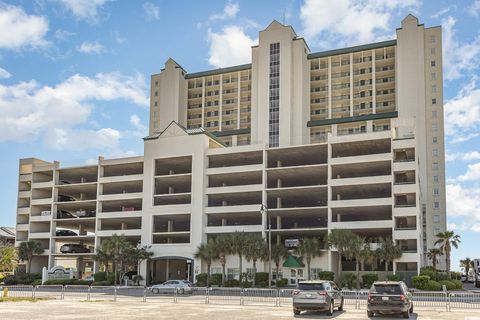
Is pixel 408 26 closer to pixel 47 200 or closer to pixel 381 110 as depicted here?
pixel 381 110

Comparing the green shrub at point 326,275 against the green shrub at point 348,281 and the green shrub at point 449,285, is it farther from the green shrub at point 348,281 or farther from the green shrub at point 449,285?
the green shrub at point 449,285

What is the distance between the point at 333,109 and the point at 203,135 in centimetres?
3925

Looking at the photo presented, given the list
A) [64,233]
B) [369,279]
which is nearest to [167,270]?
[64,233]

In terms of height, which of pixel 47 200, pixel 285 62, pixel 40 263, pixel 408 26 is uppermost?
pixel 408 26

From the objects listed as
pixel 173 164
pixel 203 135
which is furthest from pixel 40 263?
pixel 203 135

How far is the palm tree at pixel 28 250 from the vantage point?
304 ft

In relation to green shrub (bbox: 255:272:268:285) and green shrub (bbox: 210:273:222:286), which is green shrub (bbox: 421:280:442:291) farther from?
green shrub (bbox: 210:273:222:286)

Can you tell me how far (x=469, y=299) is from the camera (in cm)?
4447

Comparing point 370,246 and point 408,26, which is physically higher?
point 408,26

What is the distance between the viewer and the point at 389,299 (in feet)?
96.4

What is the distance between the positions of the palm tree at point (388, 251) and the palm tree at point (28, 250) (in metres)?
56.8

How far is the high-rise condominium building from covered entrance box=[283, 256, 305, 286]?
12.5 inches

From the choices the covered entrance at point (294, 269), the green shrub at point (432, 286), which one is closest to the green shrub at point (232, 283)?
the covered entrance at point (294, 269)

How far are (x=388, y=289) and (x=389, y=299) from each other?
57cm
